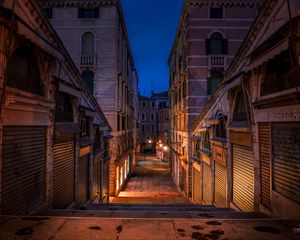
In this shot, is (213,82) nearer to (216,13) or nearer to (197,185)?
(216,13)

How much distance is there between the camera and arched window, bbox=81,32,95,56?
73.4 feet

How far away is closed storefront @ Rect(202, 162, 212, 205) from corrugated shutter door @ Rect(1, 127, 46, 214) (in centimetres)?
1015

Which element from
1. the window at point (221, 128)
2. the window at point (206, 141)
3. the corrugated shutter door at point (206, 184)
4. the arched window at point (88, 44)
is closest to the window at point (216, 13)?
the arched window at point (88, 44)

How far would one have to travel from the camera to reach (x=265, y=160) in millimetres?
7809

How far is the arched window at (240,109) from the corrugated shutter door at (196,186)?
7.96m

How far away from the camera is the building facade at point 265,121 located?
627 cm

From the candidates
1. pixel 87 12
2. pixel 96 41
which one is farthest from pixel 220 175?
pixel 87 12

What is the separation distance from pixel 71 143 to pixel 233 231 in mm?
7602

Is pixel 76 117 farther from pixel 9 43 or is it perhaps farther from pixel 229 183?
pixel 229 183

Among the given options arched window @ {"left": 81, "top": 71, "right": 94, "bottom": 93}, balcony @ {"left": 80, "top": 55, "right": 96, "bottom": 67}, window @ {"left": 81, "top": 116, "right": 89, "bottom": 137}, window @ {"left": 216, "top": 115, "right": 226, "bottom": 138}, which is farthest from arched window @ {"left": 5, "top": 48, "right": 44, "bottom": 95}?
balcony @ {"left": 80, "top": 55, "right": 96, "bottom": 67}

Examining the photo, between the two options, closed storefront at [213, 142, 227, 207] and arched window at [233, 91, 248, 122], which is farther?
closed storefront at [213, 142, 227, 207]

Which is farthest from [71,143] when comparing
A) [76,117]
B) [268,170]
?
[268,170]

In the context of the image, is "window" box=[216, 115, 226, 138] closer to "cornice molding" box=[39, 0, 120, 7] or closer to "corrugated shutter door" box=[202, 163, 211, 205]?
"corrugated shutter door" box=[202, 163, 211, 205]

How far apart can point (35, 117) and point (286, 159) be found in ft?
25.6
